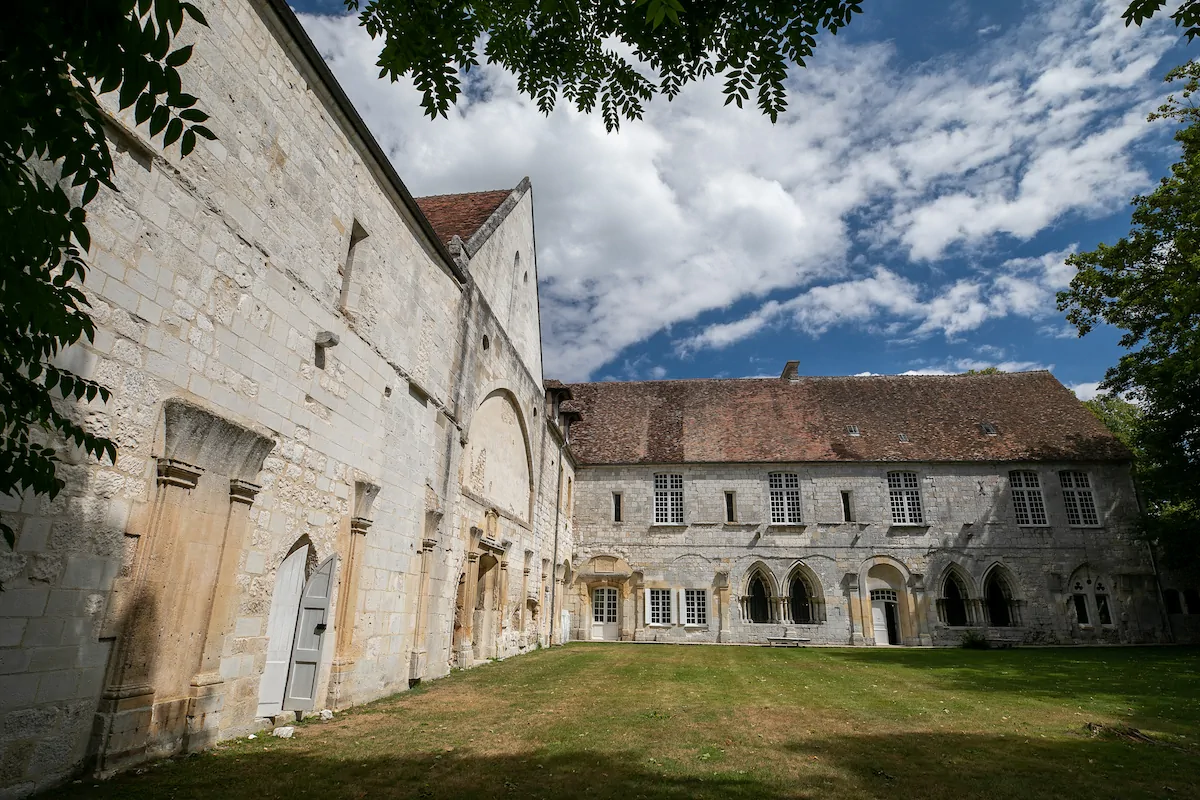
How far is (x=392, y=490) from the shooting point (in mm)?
8969

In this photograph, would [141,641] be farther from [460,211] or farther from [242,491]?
[460,211]

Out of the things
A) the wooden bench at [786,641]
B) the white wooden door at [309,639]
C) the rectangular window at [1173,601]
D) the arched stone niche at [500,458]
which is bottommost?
the wooden bench at [786,641]

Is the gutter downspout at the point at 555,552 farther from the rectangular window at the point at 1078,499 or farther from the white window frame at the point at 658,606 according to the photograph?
the rectangular window at the point at 1078,499

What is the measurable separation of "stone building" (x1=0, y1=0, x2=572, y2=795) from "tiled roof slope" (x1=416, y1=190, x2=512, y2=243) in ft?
7.38

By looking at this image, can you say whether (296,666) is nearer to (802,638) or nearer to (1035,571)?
(802,638)

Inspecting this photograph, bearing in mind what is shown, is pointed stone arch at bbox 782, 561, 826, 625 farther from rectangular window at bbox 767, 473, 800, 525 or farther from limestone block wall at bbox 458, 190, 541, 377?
limestone block wall at bbox 458, 190, 541, 377

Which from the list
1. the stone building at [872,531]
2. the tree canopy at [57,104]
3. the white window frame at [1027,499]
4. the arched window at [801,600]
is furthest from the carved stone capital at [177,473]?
the white window frame at [1027,499]

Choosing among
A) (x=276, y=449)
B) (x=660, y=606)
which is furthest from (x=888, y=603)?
(x=276, y=449)

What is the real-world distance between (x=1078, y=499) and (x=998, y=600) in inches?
185

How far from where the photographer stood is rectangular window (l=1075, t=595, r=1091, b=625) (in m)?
22.5

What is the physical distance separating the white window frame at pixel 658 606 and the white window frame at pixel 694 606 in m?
0.43

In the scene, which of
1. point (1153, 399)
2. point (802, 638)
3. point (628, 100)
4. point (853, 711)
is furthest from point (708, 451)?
point (628, 100)

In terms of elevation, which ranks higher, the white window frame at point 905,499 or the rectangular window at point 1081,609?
the white window frame at point 905,499

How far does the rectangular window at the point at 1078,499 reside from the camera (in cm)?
2319
